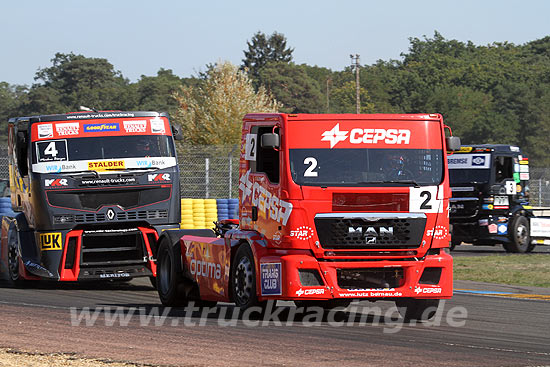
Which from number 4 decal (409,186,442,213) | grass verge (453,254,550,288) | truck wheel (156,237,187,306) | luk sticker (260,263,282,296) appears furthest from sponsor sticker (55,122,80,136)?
grass verge (453,254,550,288)

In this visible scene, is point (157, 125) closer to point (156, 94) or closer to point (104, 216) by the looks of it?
point (104, 216)

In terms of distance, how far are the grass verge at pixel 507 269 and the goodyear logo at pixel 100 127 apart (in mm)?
7502

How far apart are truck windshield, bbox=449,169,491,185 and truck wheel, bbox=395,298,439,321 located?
14114 mm

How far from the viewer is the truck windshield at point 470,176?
26.7 metres

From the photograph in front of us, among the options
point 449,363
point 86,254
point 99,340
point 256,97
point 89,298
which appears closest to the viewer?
point 449,363

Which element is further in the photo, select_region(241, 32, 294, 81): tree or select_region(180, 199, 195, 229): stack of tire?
select_region(241, 32, 294, 81): tree

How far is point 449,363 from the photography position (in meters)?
9.26

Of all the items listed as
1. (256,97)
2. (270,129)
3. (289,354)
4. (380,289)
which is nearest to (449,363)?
(289,354)

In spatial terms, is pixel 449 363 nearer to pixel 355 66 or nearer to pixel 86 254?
pixel 86 254

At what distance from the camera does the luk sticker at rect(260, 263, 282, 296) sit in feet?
39.8

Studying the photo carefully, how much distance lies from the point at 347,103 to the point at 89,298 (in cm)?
11520

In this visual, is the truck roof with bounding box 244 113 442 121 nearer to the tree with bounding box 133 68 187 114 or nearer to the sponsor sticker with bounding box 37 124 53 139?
the sponsor sticker with bounding box 37 124 53 139

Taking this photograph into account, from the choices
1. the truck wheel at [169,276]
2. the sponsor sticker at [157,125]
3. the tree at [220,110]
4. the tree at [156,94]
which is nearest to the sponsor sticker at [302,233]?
the truck wheel at [169,276]
